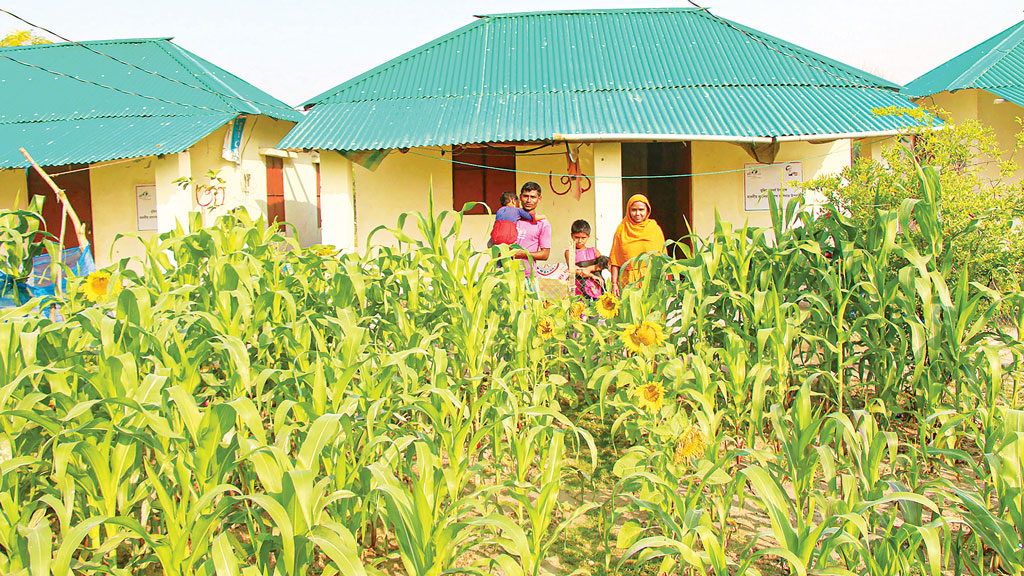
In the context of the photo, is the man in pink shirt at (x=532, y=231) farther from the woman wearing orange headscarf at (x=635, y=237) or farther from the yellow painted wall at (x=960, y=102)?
the yellow painted wall at (x=960, y=102)

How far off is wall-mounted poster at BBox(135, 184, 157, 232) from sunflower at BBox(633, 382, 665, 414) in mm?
10120

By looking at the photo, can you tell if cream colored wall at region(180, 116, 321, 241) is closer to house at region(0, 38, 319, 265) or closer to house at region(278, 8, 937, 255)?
house at region(0, 38, 319, 265)

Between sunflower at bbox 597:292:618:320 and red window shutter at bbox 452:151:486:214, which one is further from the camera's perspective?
red window shutter at bbox 452:151:486:214

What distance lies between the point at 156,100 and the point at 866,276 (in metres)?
11.0

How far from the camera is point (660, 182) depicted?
1166 cm

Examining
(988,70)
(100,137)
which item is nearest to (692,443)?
(988,70)

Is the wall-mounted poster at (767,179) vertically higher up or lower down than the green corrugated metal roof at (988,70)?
lower down

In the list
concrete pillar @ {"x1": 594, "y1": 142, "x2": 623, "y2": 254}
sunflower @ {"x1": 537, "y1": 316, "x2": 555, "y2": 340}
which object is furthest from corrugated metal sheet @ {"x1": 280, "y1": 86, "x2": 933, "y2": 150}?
sunflower @ {"x1": 537, "y1": 316, "x2": 555, "y2": 340}

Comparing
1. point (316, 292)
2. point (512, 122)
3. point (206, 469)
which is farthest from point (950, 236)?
point (512, 122)

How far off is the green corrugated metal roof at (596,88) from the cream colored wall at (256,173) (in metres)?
2.17

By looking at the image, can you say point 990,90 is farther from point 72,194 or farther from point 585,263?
point 72,194

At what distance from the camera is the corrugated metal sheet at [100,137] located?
939 centimetres

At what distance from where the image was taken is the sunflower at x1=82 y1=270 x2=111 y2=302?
3.57 m

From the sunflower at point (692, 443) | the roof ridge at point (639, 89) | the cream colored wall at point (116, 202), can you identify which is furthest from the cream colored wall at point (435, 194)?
the sunflower at point (692, 443)
